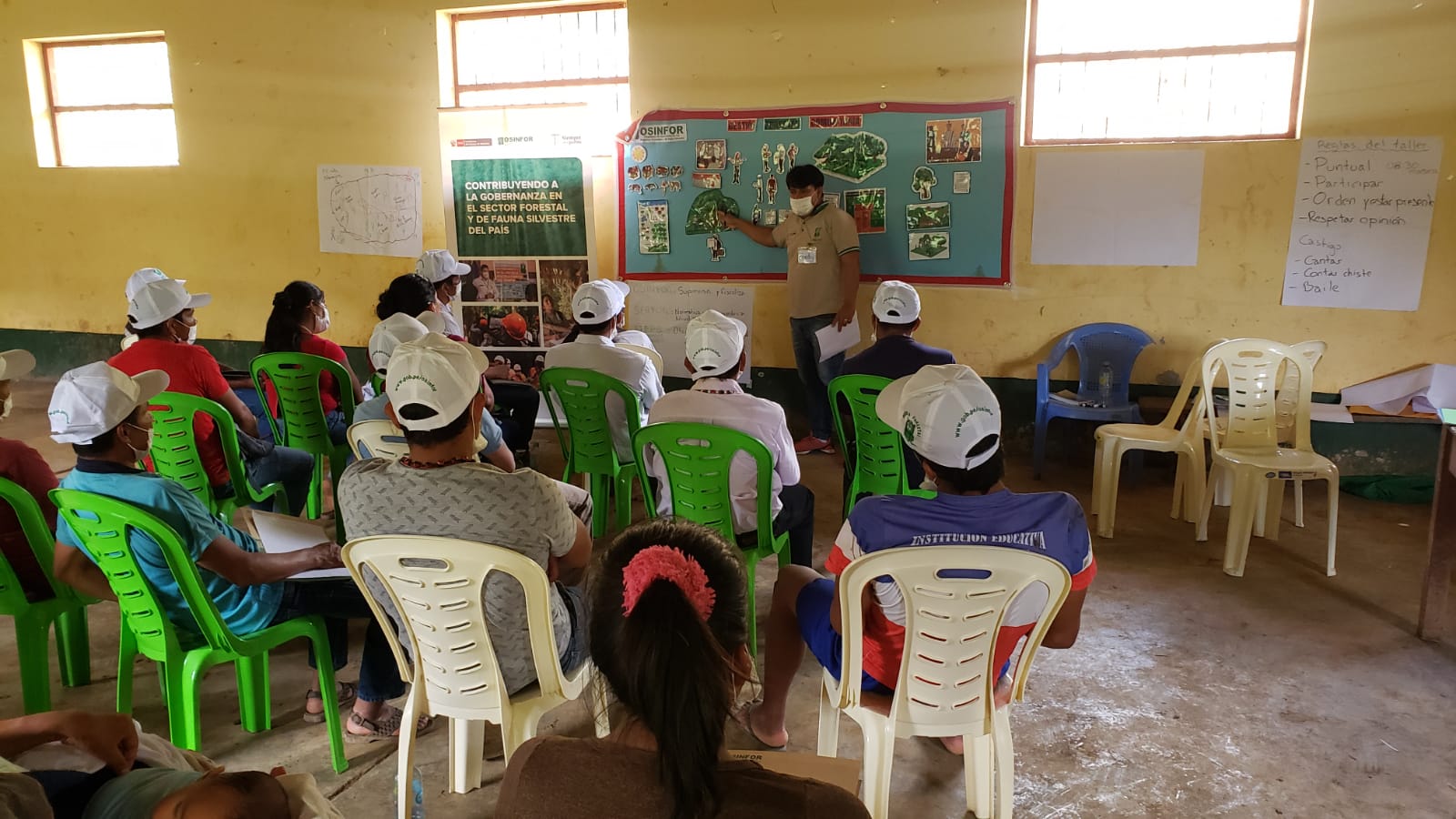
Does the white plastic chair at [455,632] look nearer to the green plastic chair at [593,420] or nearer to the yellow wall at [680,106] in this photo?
the green plastic chair at [593,420]

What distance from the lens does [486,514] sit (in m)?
2.05

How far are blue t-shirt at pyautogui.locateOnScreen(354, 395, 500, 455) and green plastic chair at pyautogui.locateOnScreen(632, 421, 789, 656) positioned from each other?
24.0 inches

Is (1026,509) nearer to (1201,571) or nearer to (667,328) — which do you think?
(1201,571)

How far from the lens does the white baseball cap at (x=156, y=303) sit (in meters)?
3.73

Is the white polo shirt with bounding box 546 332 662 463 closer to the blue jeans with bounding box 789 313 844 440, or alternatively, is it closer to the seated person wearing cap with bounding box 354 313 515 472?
the seated person wearing cap with bounding box 354 313 515 472

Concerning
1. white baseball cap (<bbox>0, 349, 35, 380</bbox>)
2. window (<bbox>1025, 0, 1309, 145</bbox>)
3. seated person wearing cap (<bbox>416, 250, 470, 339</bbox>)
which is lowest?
white baseball cap (<bbox>0, 349, 35, 380</bbox>)

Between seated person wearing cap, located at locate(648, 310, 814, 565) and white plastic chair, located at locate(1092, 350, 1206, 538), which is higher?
seated person wearing cap, located at locate(648, 310, 814, 565)

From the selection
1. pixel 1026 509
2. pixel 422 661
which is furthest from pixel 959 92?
pixel 422 661

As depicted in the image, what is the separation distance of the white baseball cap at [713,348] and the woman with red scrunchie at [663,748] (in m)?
2.04

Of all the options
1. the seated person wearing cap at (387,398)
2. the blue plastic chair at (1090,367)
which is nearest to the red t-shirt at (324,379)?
the seated person wearing cap at (387,398)

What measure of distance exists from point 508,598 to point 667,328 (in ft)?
13.9

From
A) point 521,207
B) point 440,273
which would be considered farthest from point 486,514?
point 521,207

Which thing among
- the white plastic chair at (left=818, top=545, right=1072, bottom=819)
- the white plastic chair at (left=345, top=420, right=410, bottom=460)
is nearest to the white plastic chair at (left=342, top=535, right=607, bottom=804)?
the white plastic chair at (left=818, top=545, right=1072, bottom=819)

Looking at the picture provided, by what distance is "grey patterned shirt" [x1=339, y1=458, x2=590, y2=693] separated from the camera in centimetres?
206
